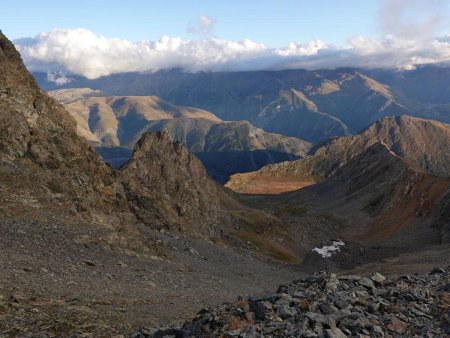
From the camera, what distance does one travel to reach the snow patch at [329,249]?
10174 centimetres

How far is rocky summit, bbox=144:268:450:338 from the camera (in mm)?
19109

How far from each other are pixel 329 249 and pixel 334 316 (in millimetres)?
88856

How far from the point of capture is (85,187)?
5694 centimetres

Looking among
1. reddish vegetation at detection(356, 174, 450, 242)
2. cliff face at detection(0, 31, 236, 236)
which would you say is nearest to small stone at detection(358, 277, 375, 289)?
cliff face at detection(0, 31, 236, 236)

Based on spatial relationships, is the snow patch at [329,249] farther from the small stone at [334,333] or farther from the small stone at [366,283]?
the small stone at [334,333]

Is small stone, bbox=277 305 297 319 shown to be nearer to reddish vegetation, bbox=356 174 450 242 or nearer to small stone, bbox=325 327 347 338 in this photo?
small stone, bbox=325 327 347 338

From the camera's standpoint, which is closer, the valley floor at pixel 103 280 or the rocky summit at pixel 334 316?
the rocky summit at pixel 334 316

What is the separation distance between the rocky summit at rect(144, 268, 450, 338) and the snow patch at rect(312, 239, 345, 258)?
77.9 meters

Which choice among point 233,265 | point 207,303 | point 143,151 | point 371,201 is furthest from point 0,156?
point 371,201

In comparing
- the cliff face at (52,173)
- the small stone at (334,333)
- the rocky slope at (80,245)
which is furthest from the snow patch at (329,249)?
the small stone at (334,333)

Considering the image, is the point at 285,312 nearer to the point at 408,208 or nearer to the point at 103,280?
the point at 103,280

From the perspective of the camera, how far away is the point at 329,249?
106125 millimetres

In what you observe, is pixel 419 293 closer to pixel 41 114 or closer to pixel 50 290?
pixel 50 290

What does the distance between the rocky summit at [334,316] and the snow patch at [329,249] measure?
7788cm
